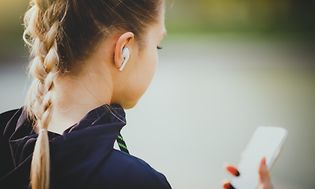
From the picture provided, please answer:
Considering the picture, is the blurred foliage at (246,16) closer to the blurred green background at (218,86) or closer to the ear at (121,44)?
the blurred green background at (218,86)

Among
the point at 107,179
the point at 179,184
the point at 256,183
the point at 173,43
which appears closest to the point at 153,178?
the point at 107,179

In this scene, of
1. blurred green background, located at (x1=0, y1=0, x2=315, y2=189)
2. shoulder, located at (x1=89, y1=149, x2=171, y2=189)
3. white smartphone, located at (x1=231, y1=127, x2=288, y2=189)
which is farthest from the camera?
blurred green background, located at (x1=0, y1=0, x2=315, y2=189)

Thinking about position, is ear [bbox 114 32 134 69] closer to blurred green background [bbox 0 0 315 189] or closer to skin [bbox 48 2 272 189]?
skin [bbox 48 2 272 189]

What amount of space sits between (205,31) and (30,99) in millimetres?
522

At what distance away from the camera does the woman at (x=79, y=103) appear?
0.79m

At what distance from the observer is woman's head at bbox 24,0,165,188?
2.70 ft

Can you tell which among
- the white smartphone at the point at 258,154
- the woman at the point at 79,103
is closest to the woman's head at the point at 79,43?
the woman at the point at 79,103

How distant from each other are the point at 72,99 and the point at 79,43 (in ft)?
0.33

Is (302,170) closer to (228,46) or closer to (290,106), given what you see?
(290,106)

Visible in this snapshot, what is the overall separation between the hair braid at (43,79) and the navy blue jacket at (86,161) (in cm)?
2

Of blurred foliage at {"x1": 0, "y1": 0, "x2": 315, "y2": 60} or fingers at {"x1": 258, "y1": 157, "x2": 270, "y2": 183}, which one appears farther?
blurred foliage at {"x1": 0, "y1": 0, "x2": 315, "y2": 60}

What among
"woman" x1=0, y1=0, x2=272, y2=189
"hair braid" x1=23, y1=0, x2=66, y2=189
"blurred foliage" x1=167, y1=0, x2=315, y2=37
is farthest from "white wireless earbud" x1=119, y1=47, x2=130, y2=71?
"blurred foliage" x1=167, y1=0, x2=315, y2=37

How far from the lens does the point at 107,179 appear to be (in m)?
0.78

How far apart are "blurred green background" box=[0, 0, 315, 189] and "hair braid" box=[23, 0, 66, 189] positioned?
297 millimetres
